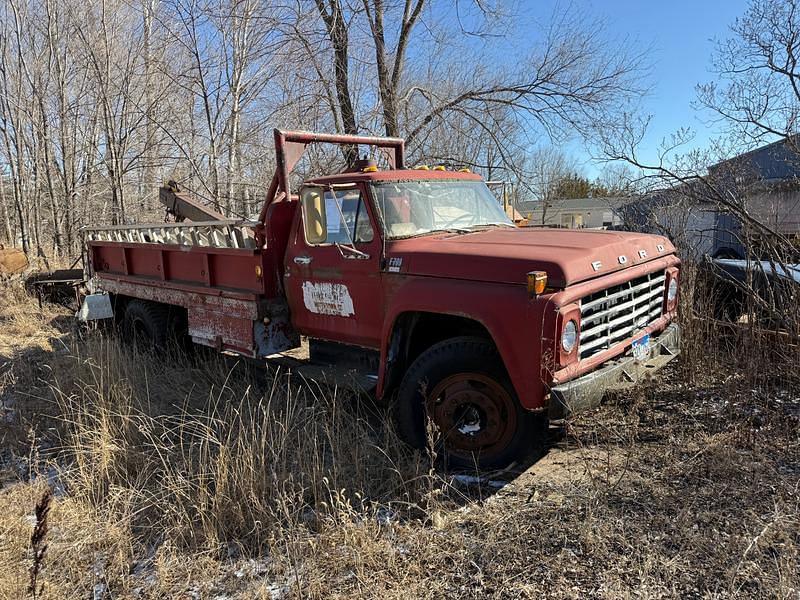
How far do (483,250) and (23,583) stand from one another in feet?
10.1

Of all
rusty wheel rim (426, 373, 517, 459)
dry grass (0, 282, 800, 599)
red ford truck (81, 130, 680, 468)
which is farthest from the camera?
rusty wheel rim (426, 373, 517, 459)

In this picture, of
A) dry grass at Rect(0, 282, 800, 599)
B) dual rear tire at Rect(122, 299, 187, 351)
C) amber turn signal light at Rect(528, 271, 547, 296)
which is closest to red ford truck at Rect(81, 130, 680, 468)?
amber turn signal light at Rect(528, 271, 547, 296)

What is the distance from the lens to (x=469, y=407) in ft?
12.5

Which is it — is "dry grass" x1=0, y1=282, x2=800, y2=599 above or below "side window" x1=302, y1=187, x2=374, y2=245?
below

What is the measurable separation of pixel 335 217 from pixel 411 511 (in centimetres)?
235

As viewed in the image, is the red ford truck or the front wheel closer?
the red ford truck

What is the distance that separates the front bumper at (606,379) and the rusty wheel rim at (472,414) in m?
0.45

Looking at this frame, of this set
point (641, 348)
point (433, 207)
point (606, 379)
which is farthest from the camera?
point (433, 207)

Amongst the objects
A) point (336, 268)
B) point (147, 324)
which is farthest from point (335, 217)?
point (147, 324)

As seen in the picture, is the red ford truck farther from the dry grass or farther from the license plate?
the dry grass

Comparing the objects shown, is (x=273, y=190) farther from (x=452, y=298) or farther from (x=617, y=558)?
Answer: (x=617, y=558)

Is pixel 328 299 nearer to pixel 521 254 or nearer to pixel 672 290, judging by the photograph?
pixel 521 254

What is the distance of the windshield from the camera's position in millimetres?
4367

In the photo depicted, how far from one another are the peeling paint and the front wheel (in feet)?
2.92
